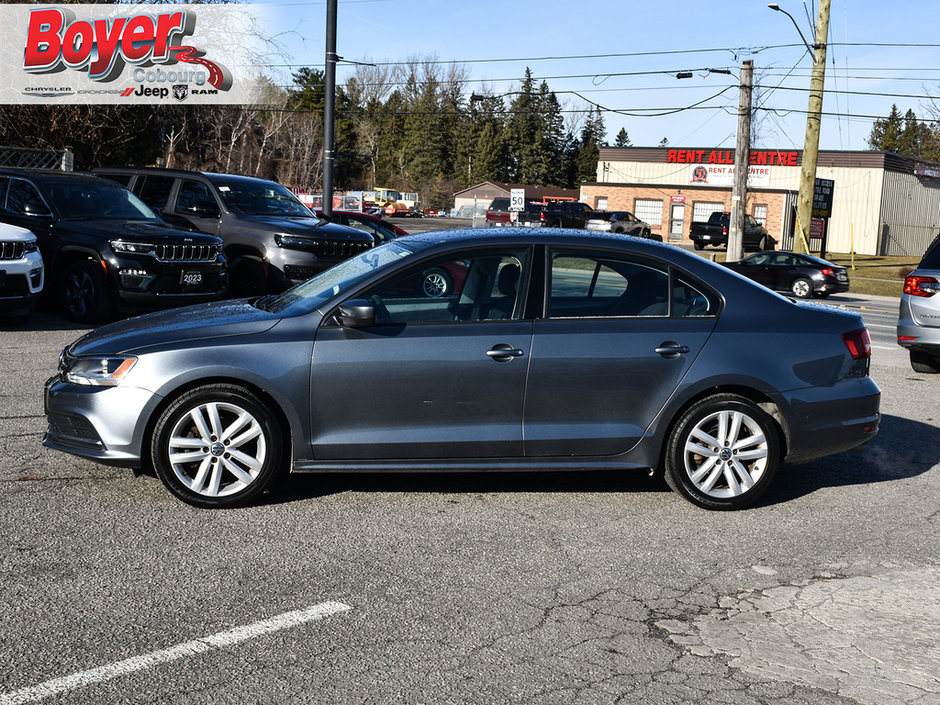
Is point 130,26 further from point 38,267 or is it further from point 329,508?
point 329,508

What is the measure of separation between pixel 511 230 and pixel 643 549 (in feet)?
6.79

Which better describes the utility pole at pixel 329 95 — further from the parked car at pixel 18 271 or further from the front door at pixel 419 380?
the front door at pixel 419 380

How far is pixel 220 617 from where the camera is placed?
13.2 feet

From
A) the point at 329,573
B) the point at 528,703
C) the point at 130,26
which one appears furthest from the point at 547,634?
the point at 130,26

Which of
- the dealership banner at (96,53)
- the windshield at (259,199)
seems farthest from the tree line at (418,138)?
the windshield at (259,199)

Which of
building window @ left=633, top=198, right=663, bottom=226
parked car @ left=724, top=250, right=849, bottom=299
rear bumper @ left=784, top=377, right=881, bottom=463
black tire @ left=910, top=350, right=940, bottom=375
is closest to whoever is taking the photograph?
rear bumper @ left=784, top=377, right=881, bottom=463

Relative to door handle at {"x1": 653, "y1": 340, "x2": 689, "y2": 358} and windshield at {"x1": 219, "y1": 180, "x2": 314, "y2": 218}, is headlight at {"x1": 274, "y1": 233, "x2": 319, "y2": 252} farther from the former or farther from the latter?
door handle at {"x1": 653, "y1": 340, "x2": 689, "y2": 358}

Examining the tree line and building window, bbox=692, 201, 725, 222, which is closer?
building window, bbox=692, 201, 725, 222

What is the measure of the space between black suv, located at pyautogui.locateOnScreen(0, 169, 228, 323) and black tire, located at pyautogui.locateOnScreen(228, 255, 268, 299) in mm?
957

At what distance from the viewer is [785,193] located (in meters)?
57.6

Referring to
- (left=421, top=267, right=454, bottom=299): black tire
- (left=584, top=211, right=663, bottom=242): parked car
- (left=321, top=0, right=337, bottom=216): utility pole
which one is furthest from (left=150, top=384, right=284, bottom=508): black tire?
(left=584, top=211, right=663, bottom=242): parked car

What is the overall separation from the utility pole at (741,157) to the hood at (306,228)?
17674 mm

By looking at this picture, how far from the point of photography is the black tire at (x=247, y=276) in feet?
46.1

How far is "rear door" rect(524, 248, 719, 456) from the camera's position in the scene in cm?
553
